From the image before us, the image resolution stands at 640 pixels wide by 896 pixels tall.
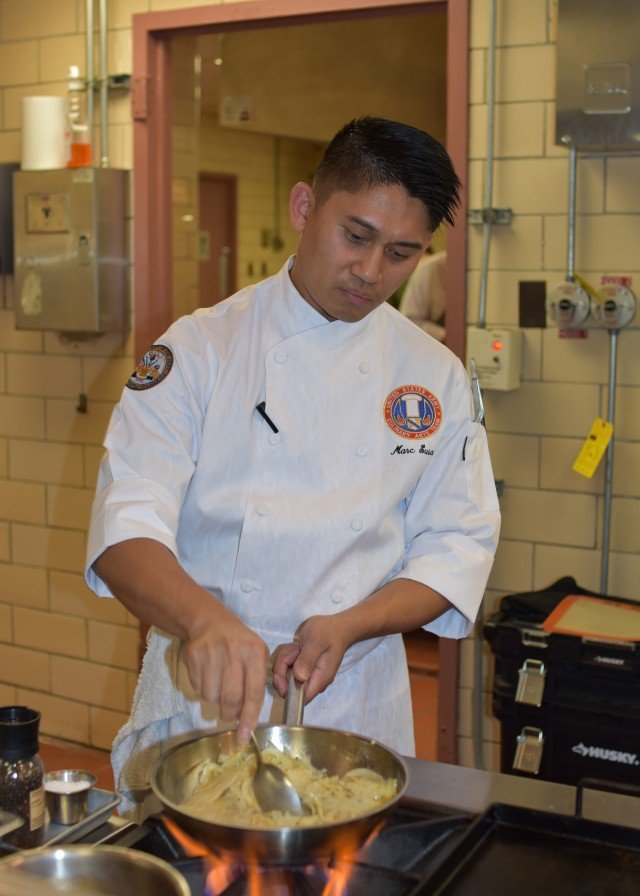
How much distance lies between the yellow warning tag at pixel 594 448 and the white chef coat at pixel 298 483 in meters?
1.26

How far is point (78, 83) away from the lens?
12.9 feet

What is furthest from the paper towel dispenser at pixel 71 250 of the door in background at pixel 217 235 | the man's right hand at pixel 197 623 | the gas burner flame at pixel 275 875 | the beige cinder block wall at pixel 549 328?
the door in background at pixel 217 235

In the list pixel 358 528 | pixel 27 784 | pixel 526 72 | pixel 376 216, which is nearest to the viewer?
pixel 27 784

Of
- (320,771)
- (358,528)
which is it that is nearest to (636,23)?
(358,528)

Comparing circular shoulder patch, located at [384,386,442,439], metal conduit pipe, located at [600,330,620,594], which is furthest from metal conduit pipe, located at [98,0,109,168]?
circular shoulder patch, located at [384,386,442,439]

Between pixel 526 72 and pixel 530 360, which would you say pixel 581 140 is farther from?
pixel 530 360

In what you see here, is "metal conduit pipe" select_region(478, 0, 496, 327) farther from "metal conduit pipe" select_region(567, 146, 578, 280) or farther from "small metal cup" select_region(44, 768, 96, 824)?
"small metal cup" select_region(44, 768, 96, 824)

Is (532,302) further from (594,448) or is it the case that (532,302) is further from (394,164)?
(394,164)

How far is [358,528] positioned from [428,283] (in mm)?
2965

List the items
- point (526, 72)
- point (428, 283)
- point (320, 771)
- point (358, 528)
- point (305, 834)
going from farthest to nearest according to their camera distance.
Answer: point (428, 283) → point (526, 72) → point (358, 528) → point (320, 771) → point (305, 834)

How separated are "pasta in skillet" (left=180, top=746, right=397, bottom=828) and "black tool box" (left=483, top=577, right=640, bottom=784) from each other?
61.1 inches

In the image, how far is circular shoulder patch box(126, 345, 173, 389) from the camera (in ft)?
6.06

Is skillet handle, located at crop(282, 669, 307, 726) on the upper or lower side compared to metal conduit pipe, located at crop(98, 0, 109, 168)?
lower

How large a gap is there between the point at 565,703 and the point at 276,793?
1680 millimetres
